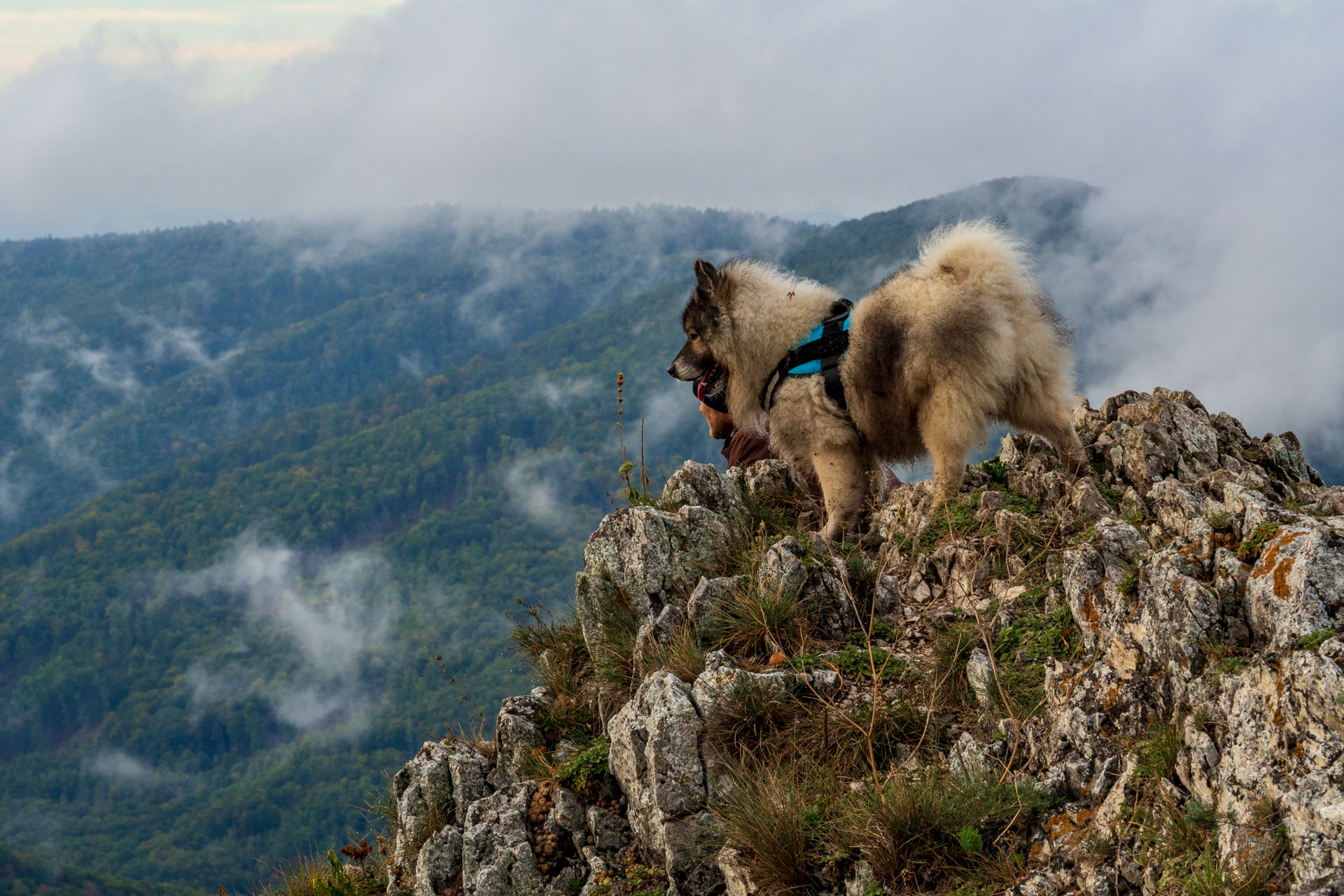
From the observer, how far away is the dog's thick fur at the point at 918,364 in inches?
261

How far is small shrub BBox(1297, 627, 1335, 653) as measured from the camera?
3.12 m

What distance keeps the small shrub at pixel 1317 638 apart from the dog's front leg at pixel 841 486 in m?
4.35

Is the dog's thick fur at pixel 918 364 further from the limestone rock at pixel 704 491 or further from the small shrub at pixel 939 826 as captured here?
the small shrub at pixel 939 826

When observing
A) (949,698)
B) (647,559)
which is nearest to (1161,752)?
(949,698)

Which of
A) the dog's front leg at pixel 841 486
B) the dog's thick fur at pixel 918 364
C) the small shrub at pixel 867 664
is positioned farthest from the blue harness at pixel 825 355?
the small shrub at pixel 867 664

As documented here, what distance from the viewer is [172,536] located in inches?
7776

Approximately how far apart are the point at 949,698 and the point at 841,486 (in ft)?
9.19

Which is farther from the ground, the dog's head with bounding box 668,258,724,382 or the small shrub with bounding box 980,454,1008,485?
the dog's head with bounding box 668,258,724,382

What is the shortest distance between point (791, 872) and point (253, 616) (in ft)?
718

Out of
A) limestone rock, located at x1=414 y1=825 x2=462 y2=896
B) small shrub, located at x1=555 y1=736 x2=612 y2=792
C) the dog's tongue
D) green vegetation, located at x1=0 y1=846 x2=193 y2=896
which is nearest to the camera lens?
small shrub, located at x1=555 y1=736 x2=612 y2=792

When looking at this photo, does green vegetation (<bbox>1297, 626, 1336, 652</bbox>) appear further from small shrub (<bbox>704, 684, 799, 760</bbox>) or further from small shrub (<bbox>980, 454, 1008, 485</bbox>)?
small shrub (<bbox>980, 454, 1008, 485</bbox>)

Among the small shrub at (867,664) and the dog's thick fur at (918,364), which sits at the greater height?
the dog's thick fur at (918,364)

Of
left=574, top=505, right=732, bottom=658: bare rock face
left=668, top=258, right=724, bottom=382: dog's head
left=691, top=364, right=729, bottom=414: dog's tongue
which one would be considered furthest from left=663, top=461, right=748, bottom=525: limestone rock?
left=668, top=258, right=724, bottom=382: dog's head

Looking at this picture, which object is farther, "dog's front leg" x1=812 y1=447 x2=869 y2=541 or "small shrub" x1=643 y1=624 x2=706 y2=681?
"dog's front leg" x1=812 y1=447 x2=869 y2=541
